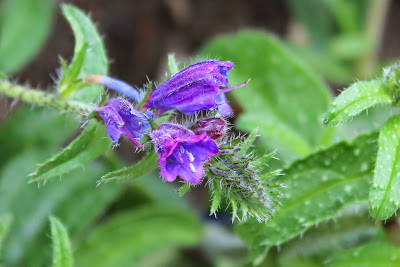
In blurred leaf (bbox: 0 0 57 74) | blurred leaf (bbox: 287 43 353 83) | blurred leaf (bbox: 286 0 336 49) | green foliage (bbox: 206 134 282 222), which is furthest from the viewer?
blurred leaf (bbox: 286 0 336 49)

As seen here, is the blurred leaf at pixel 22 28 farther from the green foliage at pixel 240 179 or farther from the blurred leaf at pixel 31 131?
the green foliage at pixel 240 179

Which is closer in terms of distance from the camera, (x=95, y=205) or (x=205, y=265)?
(x=95, y=205)

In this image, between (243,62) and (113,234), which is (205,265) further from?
(243,62)

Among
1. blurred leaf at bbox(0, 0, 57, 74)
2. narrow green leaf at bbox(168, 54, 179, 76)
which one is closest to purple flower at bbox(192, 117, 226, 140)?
narrow green leaf at bbox(168, 54, 179, 76)

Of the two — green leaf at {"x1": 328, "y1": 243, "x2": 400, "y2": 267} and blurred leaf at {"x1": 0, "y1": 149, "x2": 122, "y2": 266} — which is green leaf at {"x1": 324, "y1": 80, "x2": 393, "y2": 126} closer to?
green leaf at {"x1": 328, "y1": 243, "x2": 400, "y2": 267}

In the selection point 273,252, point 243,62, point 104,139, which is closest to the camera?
point 104,139

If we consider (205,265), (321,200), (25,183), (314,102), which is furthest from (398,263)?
(25,183)

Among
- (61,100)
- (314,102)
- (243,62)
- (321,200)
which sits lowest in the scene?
(321,200)

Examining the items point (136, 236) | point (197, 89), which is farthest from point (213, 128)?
point (136, 236)
